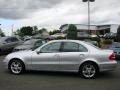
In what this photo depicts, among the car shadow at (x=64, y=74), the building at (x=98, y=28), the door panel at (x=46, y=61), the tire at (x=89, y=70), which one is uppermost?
the building at (x=98, y=28)

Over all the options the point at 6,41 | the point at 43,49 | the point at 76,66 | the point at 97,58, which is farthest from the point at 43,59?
the point at 6,41

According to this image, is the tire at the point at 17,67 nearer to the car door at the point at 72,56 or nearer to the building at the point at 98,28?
the car door at the point at 72,56

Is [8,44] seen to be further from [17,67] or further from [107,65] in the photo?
[107,65]

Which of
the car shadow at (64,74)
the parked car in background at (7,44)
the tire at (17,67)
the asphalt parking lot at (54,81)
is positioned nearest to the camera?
the asphalt parking lot at (54,81)

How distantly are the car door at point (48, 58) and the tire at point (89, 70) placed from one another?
1069 millimetres

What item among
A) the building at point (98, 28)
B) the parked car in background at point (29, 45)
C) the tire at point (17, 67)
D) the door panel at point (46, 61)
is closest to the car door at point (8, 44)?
the parked car in background at point (29, 45)

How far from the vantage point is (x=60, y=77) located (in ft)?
38.3

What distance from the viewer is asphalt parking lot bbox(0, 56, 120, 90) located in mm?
9583

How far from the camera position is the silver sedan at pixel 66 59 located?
11.4 metres

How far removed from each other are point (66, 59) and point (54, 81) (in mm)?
1199

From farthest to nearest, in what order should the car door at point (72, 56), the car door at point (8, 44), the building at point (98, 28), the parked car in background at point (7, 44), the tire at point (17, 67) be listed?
the building at point (98, 28) < the car door at point (8, 44) < the parked car in background at point (7, 44) < the tire at point (17, 67) < the car door at point (72, 56)

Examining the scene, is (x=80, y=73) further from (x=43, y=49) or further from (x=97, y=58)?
(x=43, y=49)

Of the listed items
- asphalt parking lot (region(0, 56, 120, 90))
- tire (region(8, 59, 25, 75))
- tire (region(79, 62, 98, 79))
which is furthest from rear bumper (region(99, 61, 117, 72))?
tire (region(8, 59, 25, 75))

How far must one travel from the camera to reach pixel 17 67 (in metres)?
12.1
